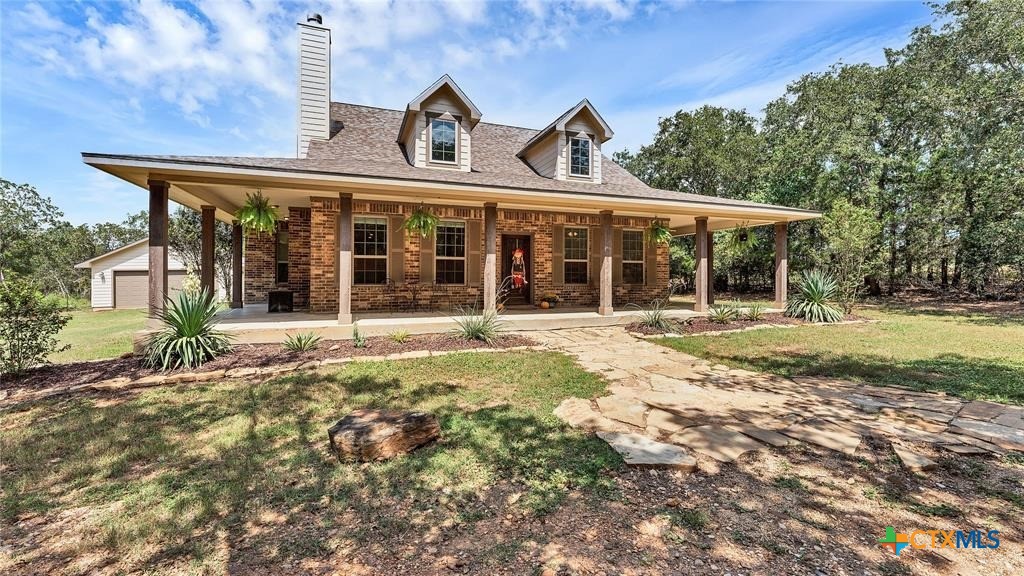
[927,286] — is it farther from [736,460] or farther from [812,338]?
[736,460]

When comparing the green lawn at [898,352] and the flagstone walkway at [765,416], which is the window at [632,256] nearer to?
the green lawn at [898,352]

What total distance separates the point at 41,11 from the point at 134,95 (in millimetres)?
6054

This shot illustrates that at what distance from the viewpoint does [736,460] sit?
2955 millimetres

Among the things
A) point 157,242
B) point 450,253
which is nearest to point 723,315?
point 450,253

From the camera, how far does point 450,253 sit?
34.7 feet

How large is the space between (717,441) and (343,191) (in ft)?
22.6

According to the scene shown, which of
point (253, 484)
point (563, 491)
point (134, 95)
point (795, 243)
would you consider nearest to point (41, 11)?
point (134, 95)

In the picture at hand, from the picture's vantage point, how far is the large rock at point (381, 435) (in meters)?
3.00

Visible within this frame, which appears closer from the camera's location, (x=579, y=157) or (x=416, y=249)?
(x=416, y=249)

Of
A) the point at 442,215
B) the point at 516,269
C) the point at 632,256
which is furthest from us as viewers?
the point at 632,256

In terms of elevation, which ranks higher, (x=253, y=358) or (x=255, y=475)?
(x=253, y=358)

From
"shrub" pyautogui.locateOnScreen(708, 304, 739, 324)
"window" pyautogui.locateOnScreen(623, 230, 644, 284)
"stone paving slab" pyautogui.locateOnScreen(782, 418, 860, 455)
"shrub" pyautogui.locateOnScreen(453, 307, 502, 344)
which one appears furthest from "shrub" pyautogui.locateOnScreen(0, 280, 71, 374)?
"window" pyautogui.locateOnScreen(623, 230, 644, 284)

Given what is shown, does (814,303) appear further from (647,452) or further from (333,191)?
(333,191)

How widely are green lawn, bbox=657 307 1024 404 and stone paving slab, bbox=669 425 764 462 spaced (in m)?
2.66
